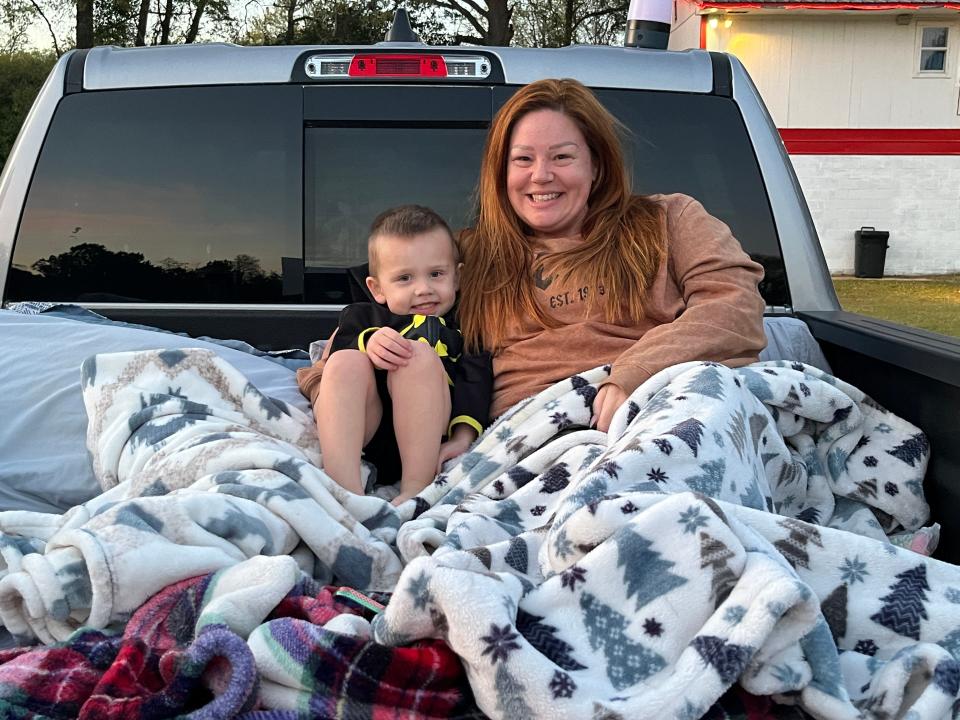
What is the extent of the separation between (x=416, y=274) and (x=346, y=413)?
20.8 inches

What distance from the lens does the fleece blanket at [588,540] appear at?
1.43m

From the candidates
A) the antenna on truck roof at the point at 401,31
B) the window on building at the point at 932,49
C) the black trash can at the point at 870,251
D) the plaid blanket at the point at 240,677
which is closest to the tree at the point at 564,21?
the window on building at the point at 932,49

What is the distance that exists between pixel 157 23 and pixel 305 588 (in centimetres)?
2060

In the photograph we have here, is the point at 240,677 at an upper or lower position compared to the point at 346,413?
lower

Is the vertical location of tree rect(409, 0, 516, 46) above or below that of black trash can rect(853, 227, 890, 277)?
above

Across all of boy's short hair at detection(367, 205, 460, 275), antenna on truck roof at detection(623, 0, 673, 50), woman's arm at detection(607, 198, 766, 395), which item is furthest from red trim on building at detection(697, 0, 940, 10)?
boy's short hair at detection(367, 205, 460, 275)

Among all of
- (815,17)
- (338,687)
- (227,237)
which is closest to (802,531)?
(338,687)

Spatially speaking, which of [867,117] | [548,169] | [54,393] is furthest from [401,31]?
[867,117]

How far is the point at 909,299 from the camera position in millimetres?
13930

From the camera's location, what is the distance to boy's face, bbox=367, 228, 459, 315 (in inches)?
114

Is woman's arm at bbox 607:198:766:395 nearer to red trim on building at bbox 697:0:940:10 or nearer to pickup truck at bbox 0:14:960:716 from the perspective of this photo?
pickup truck at bbox 0:14:960:716

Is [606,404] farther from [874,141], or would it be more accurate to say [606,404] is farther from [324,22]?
[324,22]

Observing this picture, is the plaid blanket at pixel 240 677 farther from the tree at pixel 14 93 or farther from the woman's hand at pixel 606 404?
the tree at pixel 14 93

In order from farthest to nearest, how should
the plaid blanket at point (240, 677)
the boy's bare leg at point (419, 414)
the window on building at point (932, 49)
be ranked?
the window on building at point (932, 49) → the boy's bare leg at point (419, 414) → the plaid blanket at point (240, 677)
